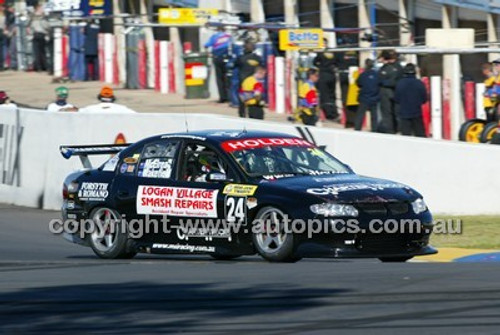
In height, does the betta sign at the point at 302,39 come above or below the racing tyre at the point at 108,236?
above

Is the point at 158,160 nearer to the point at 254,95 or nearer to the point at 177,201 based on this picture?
the point at 177,201

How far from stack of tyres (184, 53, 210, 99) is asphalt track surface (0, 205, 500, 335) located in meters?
19.6

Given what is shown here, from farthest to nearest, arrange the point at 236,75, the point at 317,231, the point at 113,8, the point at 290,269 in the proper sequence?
the point at 113,8
the point at 236,75
the point at 317,231
the point at 290,269

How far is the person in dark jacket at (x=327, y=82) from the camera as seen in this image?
26.5m

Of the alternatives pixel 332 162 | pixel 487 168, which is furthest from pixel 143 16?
pixel 332 162

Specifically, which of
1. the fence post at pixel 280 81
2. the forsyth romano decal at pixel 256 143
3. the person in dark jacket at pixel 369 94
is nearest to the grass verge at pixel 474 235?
the forsyth romano decal at pixel 256 143

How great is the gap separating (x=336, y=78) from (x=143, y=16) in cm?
1048

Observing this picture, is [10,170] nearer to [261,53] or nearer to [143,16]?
[261,53]

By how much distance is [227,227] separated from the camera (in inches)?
525

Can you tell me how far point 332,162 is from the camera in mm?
14188

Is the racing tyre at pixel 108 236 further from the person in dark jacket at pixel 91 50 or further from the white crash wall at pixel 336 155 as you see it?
the person in dark jacket at pixel 91 50

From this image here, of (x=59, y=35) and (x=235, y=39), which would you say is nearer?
(x=235, y=39)

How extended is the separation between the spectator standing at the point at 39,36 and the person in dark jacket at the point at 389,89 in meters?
15.6

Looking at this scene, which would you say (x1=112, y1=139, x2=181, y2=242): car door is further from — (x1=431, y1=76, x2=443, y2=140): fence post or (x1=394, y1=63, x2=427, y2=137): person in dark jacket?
(x1=431, y1=76, x2=443, y2=140): fence post
